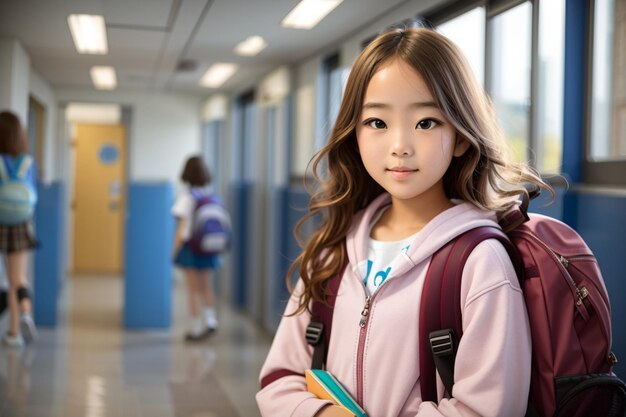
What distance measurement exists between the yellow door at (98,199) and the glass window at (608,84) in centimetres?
756

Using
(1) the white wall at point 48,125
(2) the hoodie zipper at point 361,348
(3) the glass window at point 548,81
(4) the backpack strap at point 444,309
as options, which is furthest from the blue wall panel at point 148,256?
(4) the backpack strap at point 444,309

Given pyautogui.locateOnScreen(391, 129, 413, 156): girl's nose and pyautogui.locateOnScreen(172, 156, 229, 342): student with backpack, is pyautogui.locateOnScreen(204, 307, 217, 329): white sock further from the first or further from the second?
pyautogui.locateOnScreen(391, 129, 413, 156): girl's nose

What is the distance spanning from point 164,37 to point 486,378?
3.51m

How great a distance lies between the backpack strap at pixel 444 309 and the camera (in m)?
1.24

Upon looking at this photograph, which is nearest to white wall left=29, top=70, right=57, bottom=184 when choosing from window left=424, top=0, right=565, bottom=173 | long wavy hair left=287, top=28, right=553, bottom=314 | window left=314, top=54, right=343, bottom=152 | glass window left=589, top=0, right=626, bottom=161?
window left=314, top=54, right=343, bottom=152

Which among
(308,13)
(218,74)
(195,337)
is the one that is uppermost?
(218,74)

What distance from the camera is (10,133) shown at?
160 inches

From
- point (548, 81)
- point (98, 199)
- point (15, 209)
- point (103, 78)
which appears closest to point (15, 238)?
point (15, 209)

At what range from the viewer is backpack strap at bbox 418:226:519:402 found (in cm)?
124

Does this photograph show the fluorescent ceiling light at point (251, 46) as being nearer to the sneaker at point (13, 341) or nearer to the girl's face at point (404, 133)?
the sneaker at point (13, 341)

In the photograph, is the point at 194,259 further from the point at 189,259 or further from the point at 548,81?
the point at 548,81

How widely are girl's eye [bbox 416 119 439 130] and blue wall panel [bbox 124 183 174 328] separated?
4.28 metres

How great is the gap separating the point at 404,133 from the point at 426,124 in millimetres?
45

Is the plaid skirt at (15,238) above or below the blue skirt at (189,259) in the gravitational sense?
above
